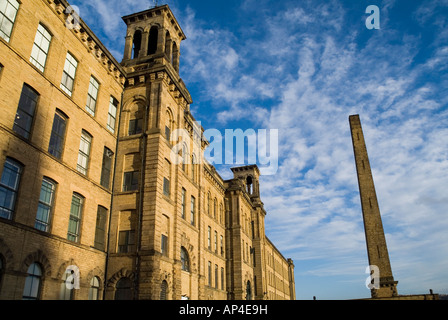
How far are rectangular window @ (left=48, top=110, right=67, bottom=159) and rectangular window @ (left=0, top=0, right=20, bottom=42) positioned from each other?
13.9ft

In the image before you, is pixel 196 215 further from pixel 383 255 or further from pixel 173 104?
pixel 383 255

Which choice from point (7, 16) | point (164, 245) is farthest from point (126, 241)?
point (7, 16)

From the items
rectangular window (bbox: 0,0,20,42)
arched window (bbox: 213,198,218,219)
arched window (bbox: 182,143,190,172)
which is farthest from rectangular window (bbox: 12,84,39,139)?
arched window (bbox: 213,198,218,219)

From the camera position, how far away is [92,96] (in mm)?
21266

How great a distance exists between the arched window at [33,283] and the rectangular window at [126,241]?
18.6ft

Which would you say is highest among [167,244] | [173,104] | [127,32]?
[127,32]

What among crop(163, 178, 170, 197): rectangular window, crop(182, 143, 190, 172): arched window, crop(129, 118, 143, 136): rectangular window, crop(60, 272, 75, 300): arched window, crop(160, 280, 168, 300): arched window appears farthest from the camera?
crop(182, 143, 190, 172): arched window

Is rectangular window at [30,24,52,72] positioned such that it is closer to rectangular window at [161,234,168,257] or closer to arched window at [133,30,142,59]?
arched window at [133,30,142,59]

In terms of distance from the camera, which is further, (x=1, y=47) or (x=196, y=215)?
(x=196, y=215)

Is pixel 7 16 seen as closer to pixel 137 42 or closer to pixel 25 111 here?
pixel 25 111

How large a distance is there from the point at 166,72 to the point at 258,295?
34122 mm

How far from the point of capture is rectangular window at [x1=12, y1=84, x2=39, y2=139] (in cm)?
1543

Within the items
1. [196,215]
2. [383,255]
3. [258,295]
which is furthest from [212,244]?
[383,255]

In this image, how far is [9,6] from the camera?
15.3 meters
